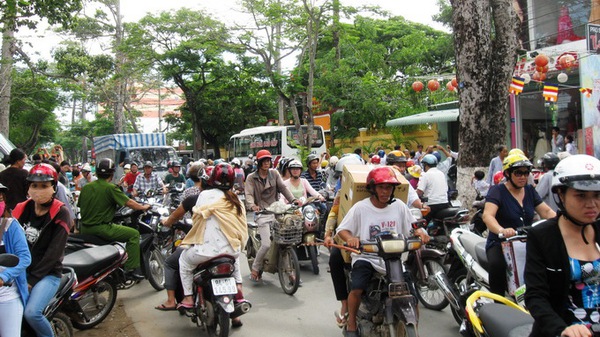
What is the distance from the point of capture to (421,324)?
204 inches

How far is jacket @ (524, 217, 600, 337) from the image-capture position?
7.48 feet

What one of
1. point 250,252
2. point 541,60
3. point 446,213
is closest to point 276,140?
point 541,60

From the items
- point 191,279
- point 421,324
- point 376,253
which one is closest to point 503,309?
point 376,253

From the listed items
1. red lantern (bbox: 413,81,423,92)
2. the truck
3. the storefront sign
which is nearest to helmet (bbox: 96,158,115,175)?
the storefront sign

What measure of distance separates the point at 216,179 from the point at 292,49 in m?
18.8

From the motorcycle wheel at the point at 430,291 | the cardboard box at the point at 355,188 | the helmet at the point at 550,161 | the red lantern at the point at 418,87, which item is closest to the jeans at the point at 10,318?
the cardboard box at the point at 355,188

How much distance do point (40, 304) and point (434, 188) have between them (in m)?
5.29

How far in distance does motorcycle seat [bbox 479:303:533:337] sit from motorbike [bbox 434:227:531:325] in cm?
81

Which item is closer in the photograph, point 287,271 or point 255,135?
point 287,271

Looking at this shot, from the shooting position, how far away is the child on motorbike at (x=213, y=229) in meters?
4.67

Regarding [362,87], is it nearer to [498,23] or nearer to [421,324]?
[498,23]

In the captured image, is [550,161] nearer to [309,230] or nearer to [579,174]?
[309,230]

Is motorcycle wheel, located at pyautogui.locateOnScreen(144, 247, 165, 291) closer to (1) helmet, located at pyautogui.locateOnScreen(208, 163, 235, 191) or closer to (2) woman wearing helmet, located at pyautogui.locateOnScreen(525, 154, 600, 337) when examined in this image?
(1) helmet, located at pyautogui.locateOnScreen(208, 163, 235, 191)

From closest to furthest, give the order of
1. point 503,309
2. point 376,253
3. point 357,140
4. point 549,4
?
1. point 503,309
2. point 376,253
3. point 549,4
4. point 357,140
